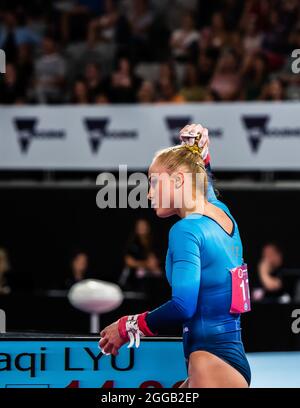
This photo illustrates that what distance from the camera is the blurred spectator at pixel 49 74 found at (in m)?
12.7

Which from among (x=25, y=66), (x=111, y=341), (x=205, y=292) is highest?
(x=25, y=66)

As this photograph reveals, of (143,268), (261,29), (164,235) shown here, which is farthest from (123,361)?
(261,29)

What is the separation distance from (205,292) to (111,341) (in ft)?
1.49

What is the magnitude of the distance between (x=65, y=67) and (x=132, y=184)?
8.91 ft

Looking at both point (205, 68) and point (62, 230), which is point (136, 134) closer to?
point (205, 68)

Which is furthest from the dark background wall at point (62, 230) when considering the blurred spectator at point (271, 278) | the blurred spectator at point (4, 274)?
the blurred spectator at point (271, 278)

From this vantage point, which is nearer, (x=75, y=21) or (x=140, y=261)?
(x=140, y=261)

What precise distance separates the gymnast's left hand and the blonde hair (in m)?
0.72

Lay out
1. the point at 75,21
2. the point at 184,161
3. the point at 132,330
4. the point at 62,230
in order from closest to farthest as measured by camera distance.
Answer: the point at 132,330
the point at 184,161
the point at 62,230
the point at 75,21

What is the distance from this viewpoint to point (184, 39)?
13.1 metres

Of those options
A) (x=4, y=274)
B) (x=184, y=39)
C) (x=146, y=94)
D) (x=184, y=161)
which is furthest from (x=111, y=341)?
(x=184, y=39)

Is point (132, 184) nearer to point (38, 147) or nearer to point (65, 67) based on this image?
point (38, 147)

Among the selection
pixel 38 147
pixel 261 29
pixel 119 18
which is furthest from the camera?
pixel 119 18
